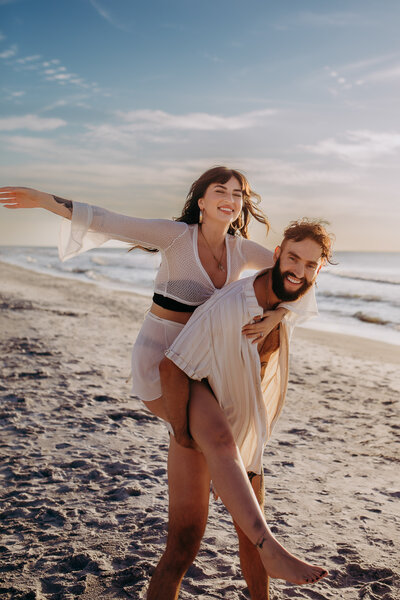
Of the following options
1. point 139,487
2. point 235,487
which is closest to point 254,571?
point 235,487

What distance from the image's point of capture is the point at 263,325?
253cm

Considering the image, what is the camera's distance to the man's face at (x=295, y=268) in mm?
2561

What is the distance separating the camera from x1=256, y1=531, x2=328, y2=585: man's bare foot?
204 cm

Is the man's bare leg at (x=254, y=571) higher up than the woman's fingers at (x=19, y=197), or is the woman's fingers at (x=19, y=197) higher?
the woman's fingers at (x=19, y=197)

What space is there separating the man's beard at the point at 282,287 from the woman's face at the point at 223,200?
512mm

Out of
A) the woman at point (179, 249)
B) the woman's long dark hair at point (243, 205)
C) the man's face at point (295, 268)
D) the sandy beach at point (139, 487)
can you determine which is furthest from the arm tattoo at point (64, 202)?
the sandy beach at point (139, 487)

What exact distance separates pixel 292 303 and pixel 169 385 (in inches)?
30.8

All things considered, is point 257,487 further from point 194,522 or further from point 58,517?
point 58,517

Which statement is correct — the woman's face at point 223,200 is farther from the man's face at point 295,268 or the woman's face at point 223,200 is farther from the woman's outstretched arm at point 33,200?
the woman's outstretched arm at point 33,200

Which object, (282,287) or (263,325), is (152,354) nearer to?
(263,325)

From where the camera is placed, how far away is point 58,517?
11.4ft

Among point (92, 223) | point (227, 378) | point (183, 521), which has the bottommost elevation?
point (183, 521)

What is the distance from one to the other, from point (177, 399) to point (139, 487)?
1.84 meters

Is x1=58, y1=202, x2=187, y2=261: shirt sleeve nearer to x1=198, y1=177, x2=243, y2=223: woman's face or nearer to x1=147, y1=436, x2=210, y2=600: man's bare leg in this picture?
x1=198, y1=177, x2=243, y2=223: woman's face
